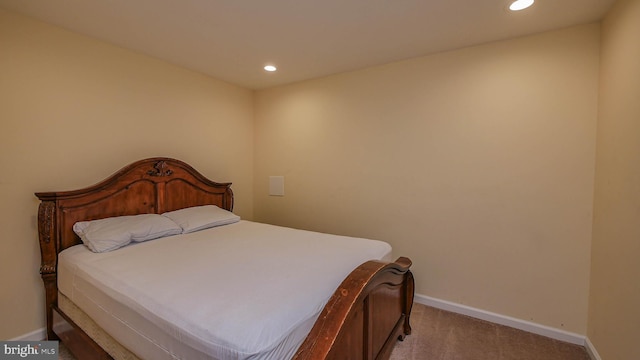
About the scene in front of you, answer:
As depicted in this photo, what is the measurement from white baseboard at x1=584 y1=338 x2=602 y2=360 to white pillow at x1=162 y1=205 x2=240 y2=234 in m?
3.16

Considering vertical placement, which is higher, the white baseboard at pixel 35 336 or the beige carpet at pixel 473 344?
the white baseboard at pixel 35 336

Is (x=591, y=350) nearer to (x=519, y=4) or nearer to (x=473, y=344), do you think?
(x=473, y=344)

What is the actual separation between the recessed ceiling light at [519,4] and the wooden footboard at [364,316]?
1922 millimetres

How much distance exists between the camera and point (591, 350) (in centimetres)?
201

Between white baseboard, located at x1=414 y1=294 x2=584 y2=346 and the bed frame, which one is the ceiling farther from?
white baseboard, located at x1=414 y1=294 x2=584 y2=346

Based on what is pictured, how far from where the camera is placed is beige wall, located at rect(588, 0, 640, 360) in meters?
1.54

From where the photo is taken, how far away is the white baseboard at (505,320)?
7.16ft

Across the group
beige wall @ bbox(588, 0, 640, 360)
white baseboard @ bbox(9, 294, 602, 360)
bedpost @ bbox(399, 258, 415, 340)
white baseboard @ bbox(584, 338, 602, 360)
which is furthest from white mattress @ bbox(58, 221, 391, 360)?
white baseboard @ bbox(584, 338, 602, 360)

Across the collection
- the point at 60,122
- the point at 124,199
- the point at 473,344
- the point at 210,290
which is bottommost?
the point at 473,344

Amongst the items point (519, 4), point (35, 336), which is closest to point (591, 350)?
point (519, 4)

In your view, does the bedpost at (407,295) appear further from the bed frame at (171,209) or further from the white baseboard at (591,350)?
the white baseboard at (591,350)

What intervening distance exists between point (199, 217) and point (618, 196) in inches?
127

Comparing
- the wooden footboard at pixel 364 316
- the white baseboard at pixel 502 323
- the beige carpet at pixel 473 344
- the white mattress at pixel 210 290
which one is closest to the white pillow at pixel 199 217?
the white mattress at pixel 210 290

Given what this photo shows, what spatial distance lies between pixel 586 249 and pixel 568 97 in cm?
120
